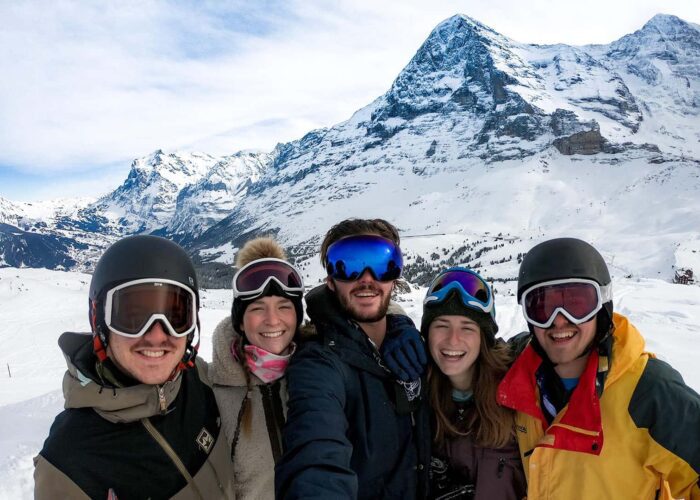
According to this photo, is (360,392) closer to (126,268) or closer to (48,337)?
(126,268)

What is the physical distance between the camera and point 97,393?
2424 mm

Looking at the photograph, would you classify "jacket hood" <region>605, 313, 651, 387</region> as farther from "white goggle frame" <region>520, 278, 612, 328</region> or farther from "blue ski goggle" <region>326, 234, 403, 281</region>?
"blue ski goggle" <region>326, 234, 403, 281</region>

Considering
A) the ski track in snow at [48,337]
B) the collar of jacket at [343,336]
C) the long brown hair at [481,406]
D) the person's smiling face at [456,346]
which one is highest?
the collar of jacket at [343,336]

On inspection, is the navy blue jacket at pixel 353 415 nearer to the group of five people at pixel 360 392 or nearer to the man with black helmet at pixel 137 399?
the group of five people at pixel 360 392

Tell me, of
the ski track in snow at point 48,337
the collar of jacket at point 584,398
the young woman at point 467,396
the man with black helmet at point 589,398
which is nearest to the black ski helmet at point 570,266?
the man with black helmet at point 589,398

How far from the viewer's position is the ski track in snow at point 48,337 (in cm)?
593

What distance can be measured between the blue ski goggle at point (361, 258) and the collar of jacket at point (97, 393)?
1612 millimetres

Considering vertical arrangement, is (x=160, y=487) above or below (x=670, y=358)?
above

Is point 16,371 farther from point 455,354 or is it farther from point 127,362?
point 455,354

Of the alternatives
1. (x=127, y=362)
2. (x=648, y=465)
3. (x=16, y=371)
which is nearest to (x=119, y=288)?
(x=127, y=362)

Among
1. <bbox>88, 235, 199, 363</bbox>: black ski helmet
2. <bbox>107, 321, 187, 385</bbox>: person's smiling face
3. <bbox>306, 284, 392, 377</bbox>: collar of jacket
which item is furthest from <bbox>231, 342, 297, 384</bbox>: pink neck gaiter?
<bbox>107, 321, 187, 385</bbox>: person's smiling face

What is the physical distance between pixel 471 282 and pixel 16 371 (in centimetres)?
1410

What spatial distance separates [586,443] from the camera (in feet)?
9.35

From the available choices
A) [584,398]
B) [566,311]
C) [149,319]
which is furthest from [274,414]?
[566,311]
